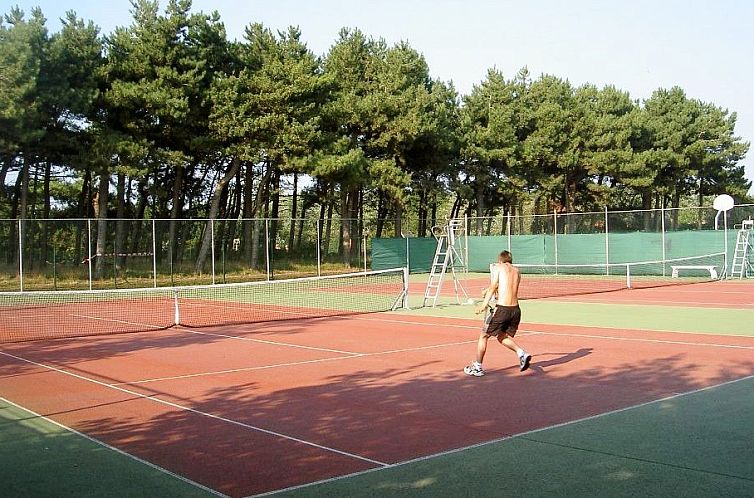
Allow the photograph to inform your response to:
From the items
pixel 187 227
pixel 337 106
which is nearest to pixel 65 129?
pixel 187 227

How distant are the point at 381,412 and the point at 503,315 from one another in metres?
2.70

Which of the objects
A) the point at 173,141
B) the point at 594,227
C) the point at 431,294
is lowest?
the point at 431,294

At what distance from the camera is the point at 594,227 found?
127 ft

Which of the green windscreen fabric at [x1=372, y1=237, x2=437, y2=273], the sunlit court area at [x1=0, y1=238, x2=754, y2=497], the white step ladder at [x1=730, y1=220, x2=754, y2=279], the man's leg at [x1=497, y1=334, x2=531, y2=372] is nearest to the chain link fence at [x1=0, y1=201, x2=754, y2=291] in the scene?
the white step ladder at [x1=730, y1=220, x2=754, y2=279]

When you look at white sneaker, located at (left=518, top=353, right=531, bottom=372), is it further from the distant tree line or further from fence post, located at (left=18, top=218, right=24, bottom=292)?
the distant tree line

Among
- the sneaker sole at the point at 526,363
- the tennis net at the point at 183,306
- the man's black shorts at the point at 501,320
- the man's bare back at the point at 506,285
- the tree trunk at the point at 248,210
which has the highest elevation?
the tree trunk at the point at 248,210


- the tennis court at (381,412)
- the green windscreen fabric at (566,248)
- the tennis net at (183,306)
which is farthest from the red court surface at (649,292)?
the tennis court at (381,412)

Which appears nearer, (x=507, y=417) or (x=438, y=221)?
(x=507, y=417)

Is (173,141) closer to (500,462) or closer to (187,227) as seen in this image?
(187,227)

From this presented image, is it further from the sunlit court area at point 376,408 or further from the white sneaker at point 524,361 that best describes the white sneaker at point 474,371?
the white sneaker at point 524,361

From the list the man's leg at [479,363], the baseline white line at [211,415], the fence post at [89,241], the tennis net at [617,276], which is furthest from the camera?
the fence post at [89,241]

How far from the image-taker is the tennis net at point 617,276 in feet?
87.6

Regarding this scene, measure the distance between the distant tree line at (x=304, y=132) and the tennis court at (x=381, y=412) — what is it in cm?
1893

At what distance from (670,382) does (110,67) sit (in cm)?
3021
